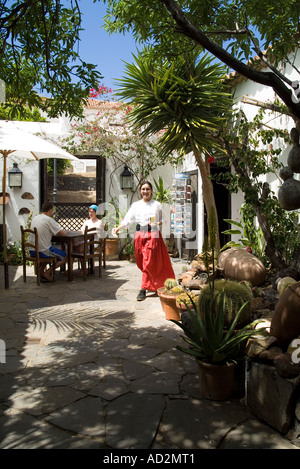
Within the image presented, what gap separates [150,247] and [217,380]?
3.17 metres

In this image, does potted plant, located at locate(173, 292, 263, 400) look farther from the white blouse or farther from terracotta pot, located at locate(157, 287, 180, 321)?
the white blouse

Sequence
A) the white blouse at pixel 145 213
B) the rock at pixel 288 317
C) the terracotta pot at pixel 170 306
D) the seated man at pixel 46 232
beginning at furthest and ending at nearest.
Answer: the seated man at pixel 46 232
the white blouse at pixel 145 213
the terracotta pot at pixel 170 306
the rock at pixel 288 317

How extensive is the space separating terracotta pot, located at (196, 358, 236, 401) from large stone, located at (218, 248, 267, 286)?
80.3 inches

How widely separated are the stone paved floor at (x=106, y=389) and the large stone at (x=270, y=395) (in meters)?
0.07

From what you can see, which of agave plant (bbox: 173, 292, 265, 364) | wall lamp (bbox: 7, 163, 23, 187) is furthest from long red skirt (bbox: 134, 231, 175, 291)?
wall lamp (bbox: 7, 163, 23, 187)

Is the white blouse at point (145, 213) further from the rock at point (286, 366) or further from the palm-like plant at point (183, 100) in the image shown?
the rock at point (286, 366)

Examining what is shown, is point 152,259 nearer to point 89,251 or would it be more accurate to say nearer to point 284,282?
point 284,282

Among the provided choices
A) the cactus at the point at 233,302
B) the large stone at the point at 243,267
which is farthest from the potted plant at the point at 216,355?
the large stone at the point at 243,267

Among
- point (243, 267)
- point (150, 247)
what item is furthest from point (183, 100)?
point (243, 267)

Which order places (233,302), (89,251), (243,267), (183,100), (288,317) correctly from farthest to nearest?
1. (89,251)
2. (183,100)
3. (243,267)
4. (233,302)
5. (288,317)

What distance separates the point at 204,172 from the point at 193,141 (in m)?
0.67

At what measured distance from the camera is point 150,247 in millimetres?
5711

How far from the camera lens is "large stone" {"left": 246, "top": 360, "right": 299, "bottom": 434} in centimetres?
224

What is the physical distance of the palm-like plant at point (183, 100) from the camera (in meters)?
5.81
